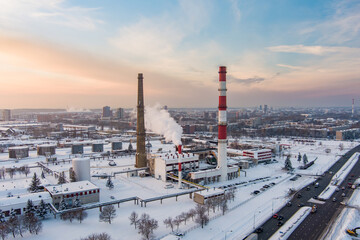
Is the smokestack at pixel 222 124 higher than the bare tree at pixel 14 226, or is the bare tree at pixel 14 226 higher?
the smokestack at pixel 222 124

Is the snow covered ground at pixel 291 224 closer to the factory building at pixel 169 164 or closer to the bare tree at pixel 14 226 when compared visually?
the factory building at pixel 169 164

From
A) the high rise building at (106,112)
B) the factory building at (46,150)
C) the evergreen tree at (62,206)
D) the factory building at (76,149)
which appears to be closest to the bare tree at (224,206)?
the evergreen tree at (62,206)

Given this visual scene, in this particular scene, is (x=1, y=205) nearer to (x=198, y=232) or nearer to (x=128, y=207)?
(x=128, y=207)

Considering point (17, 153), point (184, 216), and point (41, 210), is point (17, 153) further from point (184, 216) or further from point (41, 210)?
point (184, 216)

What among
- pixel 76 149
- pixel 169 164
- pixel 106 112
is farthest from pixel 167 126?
pixel 106 112

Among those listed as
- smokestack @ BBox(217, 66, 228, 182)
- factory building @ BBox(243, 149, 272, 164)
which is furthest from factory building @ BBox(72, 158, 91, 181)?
factory building @ BBox(243, 149, 272, 164)

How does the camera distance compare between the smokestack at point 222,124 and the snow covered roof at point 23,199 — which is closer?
the snow covered roof at point 23,199
